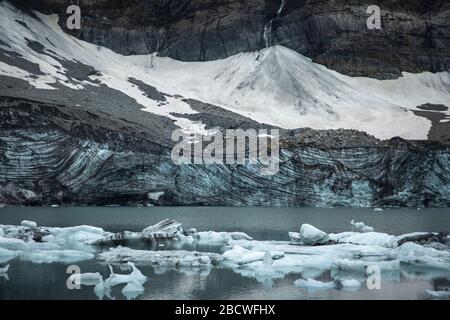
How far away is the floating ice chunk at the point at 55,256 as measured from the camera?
112 feet

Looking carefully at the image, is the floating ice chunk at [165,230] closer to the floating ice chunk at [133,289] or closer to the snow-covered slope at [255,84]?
the floating ice chunk at [133,289]

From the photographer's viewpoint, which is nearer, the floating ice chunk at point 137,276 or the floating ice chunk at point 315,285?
the floating ice chunk at point 315,285

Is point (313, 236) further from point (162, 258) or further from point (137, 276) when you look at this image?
point (137, 276)

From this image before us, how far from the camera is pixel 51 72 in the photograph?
11112 cm

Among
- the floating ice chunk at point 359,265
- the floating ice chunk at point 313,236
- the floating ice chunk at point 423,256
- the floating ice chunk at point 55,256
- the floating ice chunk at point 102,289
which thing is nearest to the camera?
the floating ice chunk at point 102,289

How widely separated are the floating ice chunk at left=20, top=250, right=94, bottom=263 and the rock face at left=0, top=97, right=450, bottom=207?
163ft

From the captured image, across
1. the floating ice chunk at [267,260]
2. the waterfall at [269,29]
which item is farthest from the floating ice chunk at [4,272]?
the waterfall at [269,29]

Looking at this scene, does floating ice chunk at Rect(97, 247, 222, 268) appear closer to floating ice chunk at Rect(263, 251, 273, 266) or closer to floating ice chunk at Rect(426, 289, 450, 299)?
floating ice chunk at Rect(263, 251, 273, 266)

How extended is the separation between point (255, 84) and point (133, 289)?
11670 centimetres

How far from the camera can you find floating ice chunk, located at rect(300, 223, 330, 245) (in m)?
38.0

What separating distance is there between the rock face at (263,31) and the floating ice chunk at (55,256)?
119482 mm

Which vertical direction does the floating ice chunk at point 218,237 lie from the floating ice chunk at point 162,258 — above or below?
above
